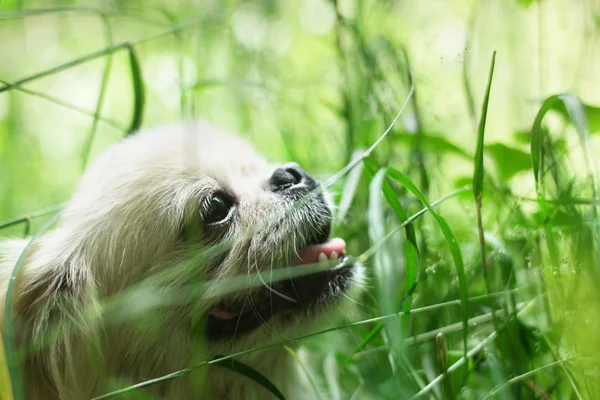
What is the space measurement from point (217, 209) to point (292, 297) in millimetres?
325

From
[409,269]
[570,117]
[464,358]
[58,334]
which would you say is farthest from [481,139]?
[58,334]

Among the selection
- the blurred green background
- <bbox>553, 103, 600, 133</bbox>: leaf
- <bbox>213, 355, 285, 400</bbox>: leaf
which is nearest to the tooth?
the blurred green background

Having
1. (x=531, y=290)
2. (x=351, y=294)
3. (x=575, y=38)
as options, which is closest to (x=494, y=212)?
(x=531, y=290)

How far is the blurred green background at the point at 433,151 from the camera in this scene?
4.54 feet

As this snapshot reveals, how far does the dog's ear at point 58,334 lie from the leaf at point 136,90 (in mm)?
645

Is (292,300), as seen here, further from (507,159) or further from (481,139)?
(507,159)

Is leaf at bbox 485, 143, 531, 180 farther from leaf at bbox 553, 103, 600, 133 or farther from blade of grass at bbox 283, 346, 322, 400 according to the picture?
blade of grass at bbox 283, 346, 322, 400

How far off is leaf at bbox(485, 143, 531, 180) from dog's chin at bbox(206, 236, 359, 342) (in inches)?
21.8

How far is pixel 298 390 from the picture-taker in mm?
1778

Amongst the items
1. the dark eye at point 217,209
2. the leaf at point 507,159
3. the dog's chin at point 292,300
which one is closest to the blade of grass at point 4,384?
the dog's chin at point 292,300

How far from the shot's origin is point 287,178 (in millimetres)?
1795

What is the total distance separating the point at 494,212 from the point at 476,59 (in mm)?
1040

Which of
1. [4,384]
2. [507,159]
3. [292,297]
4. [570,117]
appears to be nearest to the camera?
[4,384]

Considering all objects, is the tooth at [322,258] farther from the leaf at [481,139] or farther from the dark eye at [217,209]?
the leaf at [481,139]
